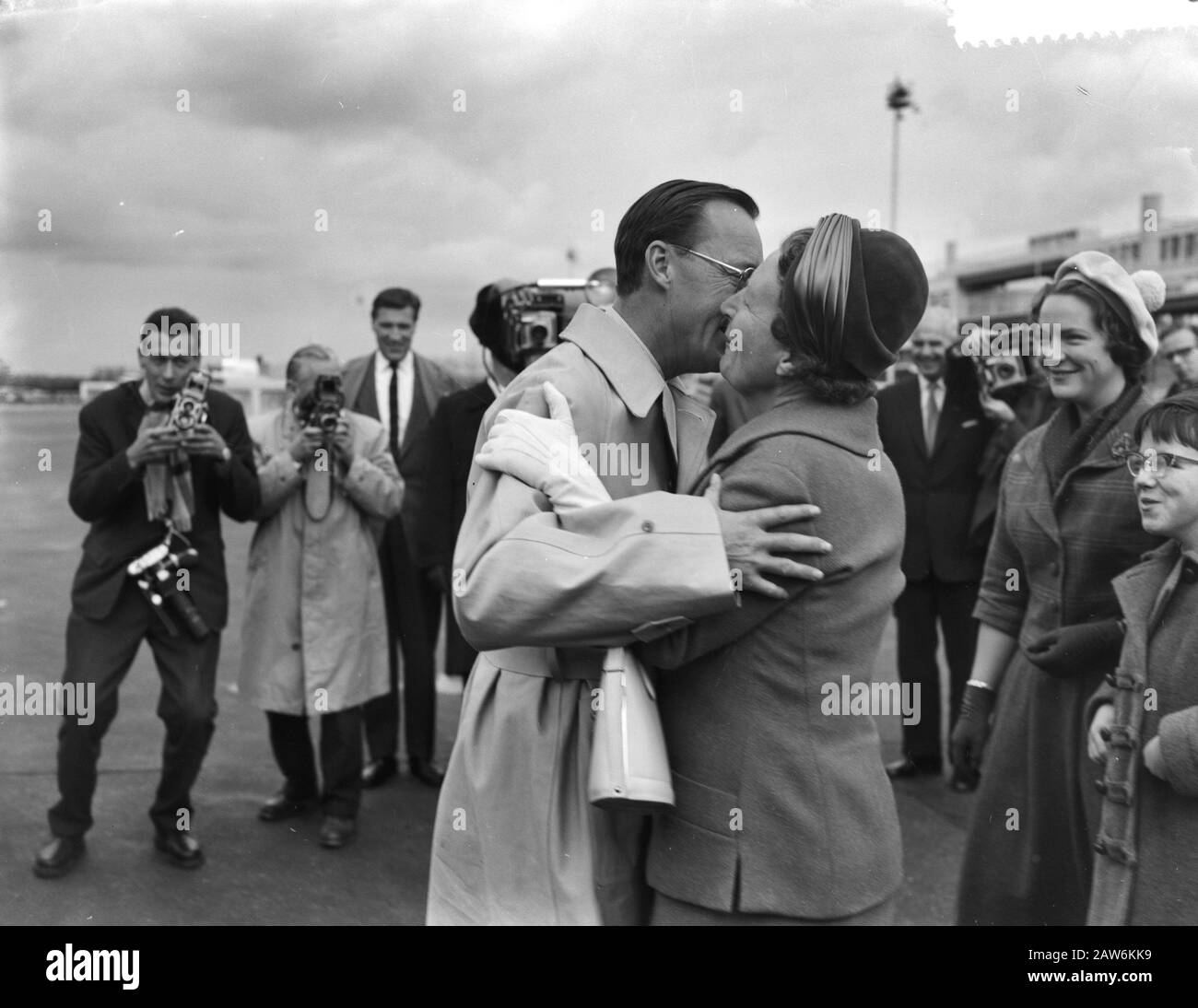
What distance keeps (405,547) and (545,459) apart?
3.64 metres

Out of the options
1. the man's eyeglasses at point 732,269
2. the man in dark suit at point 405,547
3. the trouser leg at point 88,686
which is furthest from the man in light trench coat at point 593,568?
the man in dark suit at point 405,547

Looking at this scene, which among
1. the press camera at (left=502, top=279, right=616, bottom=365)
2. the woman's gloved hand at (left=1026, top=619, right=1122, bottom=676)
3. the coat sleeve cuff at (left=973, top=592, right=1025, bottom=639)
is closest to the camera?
the woman's gloved hand at (left=1026, top=619, right=1122, bottom=676)

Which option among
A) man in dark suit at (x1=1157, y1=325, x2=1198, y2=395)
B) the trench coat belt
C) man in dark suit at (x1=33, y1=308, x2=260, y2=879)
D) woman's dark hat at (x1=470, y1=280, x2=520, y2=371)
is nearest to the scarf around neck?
the trench coat belt

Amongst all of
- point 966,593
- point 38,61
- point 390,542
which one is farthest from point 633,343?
point 966,593

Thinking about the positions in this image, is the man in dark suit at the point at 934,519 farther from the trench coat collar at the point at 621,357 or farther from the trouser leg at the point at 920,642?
the trench coat collar at the point at 621,357

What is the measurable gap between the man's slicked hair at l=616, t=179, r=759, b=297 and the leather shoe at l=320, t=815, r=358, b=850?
3.01 meters

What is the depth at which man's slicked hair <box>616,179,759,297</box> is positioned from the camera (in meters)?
1.98

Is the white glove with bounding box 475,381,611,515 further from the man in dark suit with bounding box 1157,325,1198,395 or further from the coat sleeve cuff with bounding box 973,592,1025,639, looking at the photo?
the man in dark suit with bounding box 1157,325,1198,395

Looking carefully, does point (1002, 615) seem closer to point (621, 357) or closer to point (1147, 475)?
point (1147, 475)

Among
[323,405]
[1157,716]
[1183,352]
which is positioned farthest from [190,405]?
[1183,352]

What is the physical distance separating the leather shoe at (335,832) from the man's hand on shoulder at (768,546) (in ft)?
10.4

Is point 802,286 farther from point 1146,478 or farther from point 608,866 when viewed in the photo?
point 1146,478

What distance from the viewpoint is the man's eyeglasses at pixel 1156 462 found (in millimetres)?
2512
